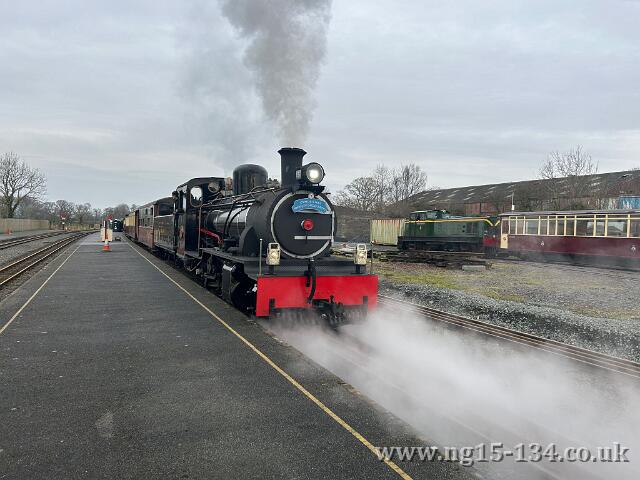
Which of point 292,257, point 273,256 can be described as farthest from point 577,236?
point 273,256

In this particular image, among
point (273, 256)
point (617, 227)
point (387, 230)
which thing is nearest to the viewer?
point (273, 256)

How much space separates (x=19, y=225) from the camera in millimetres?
59156

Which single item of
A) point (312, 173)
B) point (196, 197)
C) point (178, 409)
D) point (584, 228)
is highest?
point (312, 173)

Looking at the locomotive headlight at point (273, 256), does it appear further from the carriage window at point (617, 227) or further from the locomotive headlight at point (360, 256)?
the carriage window at point (617, 227)

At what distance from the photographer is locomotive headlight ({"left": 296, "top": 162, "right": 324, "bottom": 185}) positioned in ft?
25.6

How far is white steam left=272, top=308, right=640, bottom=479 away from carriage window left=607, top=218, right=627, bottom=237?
51.7ft

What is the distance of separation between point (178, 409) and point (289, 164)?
504 centimetres

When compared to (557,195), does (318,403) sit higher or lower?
lower

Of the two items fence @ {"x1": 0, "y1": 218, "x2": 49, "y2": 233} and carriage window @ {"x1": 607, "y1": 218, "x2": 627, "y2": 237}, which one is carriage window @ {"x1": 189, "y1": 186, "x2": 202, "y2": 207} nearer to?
carriage window @ {"x1": 607, "y1": 218, "x2": 627, "y2": 237}

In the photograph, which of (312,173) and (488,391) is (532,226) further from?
(488,391)

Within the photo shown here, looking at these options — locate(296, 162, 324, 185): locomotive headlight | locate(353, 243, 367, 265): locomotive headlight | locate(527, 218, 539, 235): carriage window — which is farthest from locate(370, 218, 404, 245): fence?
locate(296, 162, 324, 185): locomotive headlight

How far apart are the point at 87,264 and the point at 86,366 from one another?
13.7 m

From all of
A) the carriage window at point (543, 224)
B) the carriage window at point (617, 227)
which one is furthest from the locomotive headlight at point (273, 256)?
the carriage window at point (543, 224)

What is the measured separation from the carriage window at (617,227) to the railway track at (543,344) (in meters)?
14.5
